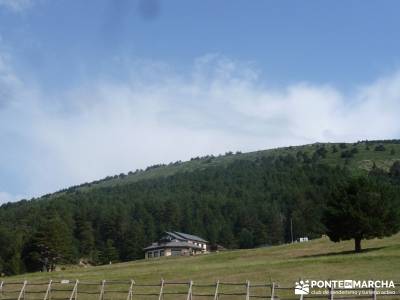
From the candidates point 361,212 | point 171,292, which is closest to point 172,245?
point 361,212

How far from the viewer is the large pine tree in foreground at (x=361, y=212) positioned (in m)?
74.2

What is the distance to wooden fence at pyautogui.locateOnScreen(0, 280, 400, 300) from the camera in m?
36.7

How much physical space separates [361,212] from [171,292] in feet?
113

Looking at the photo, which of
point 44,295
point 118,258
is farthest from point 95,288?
point 118,258

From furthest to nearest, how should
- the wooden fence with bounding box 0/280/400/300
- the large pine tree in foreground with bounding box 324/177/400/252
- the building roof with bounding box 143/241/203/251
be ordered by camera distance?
the building roof with bounding box 143/241/203/251 → the large pine tree in foreground with bounding box 324/177/400/252 → the wooden fence with bounding box 0/280/400/300

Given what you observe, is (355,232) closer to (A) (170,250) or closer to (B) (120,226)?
(A) (170,250)

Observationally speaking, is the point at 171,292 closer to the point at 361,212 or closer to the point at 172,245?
the point at 361,212

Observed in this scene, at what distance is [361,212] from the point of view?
244ft

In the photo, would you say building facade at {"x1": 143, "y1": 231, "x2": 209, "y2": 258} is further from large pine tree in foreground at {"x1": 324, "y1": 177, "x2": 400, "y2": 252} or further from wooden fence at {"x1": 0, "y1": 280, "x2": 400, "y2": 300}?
wooden fence at {"x1": 0, "y1": 280, "x2": 400, "y2": 300}

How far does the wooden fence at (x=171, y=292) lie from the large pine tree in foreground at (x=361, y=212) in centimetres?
2919

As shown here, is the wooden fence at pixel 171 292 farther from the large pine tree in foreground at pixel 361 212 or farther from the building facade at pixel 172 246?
the building facade at pixel 172 246

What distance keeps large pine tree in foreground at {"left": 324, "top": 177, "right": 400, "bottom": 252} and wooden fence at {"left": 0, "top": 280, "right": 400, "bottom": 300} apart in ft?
95.8

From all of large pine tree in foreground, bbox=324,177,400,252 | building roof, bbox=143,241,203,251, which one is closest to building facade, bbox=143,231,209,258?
building roof, bbox=143,241,203,251

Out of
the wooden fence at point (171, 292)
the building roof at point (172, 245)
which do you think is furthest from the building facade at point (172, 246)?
the wooden fence at point (171, 292)
